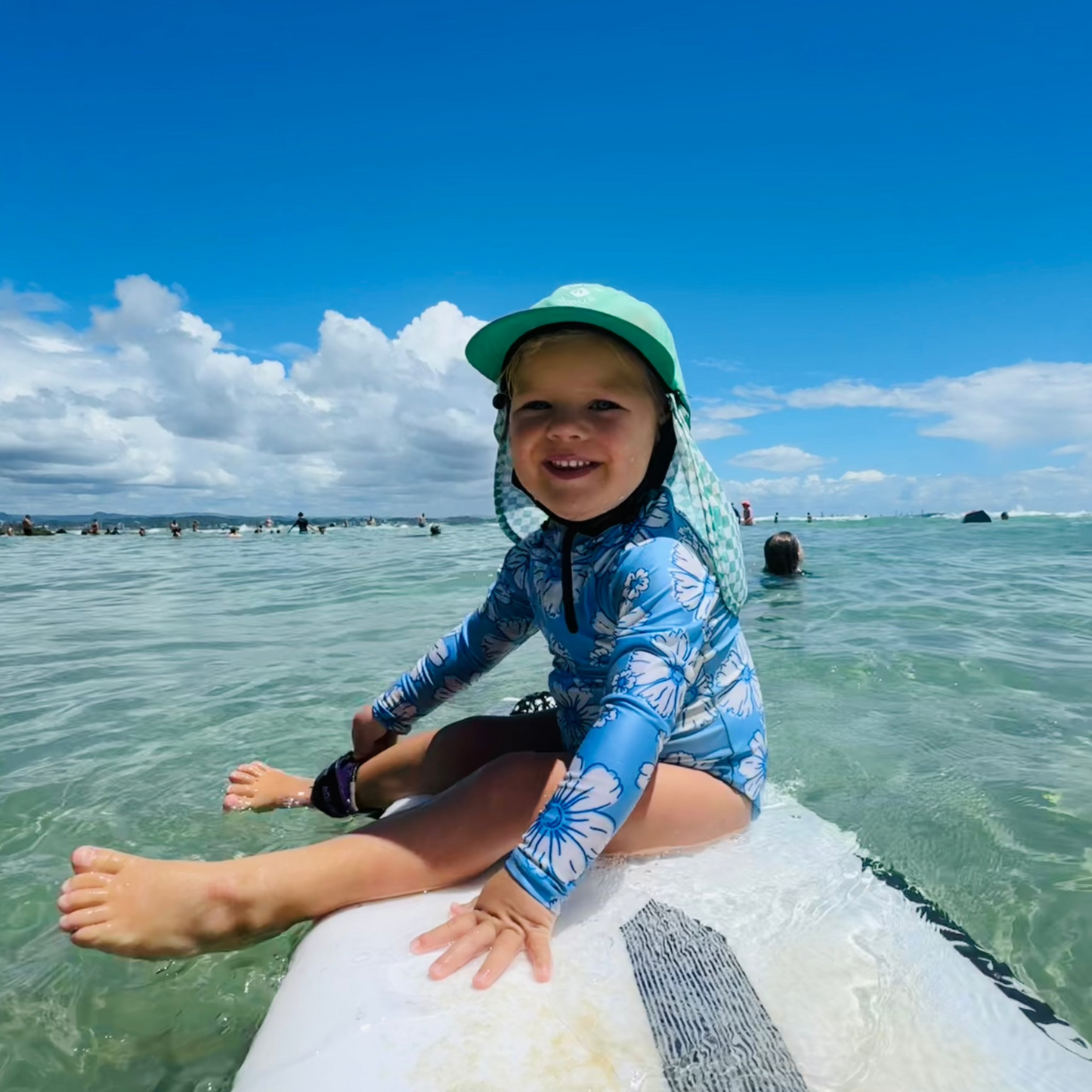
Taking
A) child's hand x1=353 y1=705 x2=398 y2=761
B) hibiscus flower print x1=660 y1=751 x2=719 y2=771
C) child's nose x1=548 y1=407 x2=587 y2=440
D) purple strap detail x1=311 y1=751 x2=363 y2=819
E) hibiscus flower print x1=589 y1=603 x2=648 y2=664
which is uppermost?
child's nose x1=548 y1=407 x2=587 y2=440

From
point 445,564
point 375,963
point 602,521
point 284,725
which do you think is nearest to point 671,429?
point 602,521

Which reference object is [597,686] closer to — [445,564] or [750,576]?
[750,576]

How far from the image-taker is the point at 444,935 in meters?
1.48

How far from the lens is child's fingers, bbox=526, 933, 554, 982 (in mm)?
1380

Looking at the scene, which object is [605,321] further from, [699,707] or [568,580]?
[699,707]

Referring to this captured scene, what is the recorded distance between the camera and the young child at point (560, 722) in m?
1.57

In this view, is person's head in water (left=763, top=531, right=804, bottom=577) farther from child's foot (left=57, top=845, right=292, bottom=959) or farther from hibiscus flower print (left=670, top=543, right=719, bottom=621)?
child's foot (left=57, top=845, right=292, bottom=959)

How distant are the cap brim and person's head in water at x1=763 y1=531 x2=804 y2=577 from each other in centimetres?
850

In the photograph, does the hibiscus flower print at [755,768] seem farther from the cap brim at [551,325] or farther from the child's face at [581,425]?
the cap brim at [551,325]

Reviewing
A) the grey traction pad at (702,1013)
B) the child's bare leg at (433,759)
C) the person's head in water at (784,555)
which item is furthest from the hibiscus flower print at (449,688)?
the person's head in water at (784,555)

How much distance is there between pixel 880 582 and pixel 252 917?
9.36m

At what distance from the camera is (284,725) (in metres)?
3.89

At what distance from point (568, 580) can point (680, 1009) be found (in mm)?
1122

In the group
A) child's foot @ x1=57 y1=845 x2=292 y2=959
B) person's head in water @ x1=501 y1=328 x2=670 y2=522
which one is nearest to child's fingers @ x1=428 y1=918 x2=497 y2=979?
child's foot @ x1=57 y1=845 x2=292 y2=959
